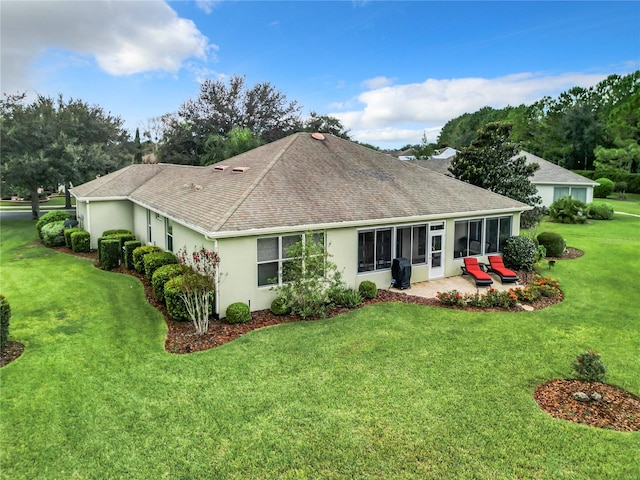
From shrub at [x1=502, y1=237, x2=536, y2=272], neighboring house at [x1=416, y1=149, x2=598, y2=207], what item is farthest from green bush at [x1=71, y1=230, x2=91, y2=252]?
neighboring house at [x1=416, y1=149, x2=598, y2=207]

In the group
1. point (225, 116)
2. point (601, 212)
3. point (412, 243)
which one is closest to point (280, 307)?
point (412, 243)

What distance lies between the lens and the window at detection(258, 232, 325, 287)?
11766mm

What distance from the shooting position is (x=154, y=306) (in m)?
12.6

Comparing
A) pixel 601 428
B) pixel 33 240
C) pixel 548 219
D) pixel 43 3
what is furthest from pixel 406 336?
pixel 548 219

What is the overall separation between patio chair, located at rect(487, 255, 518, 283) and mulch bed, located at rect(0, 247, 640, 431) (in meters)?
1.66

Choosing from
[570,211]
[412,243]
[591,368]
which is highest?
[570,211]

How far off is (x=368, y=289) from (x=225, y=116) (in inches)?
1487

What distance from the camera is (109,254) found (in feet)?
55.9

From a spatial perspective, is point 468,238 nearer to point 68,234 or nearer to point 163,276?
point 163,276

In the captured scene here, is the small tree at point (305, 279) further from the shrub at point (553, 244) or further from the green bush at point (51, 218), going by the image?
the green bush at point (51, 218)

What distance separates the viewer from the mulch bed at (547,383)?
6.89 meters

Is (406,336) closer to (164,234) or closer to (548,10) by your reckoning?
(164,234)

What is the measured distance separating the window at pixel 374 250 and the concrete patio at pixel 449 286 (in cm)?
117

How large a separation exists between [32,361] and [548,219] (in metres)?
36.2
